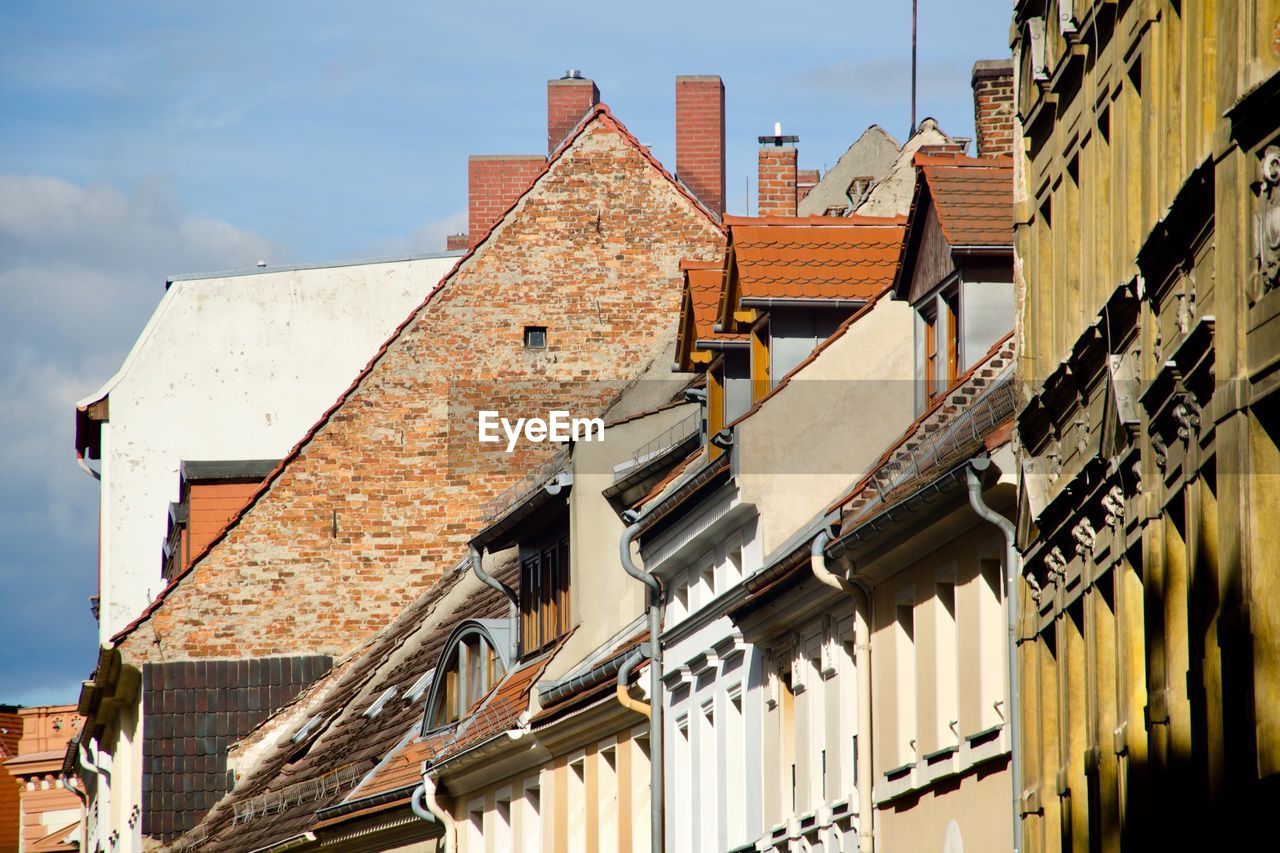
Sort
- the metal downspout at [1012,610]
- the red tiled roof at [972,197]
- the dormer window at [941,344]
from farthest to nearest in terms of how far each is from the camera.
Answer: the dormer window at [941,344] < the red tiled roof at [972,197] < the metal downspout at [1012,610]

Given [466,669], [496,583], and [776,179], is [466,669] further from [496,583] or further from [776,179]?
[776,179]

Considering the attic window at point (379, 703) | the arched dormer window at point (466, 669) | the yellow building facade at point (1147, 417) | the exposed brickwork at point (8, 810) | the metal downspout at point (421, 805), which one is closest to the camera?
the yellow building facade at point (1147, 417)

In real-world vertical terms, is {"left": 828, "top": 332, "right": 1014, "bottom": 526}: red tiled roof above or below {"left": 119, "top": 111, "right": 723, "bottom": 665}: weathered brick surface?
below

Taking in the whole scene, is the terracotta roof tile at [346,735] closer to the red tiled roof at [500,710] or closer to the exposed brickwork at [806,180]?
the red tiled roof at [500,710]

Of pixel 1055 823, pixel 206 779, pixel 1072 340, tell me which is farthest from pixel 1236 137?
pixel 206 779

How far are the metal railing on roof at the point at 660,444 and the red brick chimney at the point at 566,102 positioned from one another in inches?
576

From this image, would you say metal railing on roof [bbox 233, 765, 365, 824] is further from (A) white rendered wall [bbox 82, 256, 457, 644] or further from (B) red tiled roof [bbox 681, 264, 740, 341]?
(B) red tiled roof [bbox 681, 264, 740, 341]

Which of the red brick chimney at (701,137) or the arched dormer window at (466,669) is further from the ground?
the red brick chimney at (701,137)

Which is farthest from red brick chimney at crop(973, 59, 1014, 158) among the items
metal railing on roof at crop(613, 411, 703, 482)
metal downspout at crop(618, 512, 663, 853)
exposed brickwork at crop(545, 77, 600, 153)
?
exposed brickwork at crop(545, 77, 600, 153)

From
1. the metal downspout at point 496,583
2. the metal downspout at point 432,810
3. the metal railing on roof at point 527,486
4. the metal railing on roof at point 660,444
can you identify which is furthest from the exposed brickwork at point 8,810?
the metal railing on roof at point 660,444

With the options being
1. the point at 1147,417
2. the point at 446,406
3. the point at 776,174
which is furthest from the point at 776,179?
the point at 1147,417

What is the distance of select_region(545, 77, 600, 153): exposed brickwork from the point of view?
145 ft

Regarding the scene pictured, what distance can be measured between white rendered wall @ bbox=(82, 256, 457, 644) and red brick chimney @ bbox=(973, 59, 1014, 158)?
2005 cm

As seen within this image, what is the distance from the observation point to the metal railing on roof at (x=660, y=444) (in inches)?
1156
